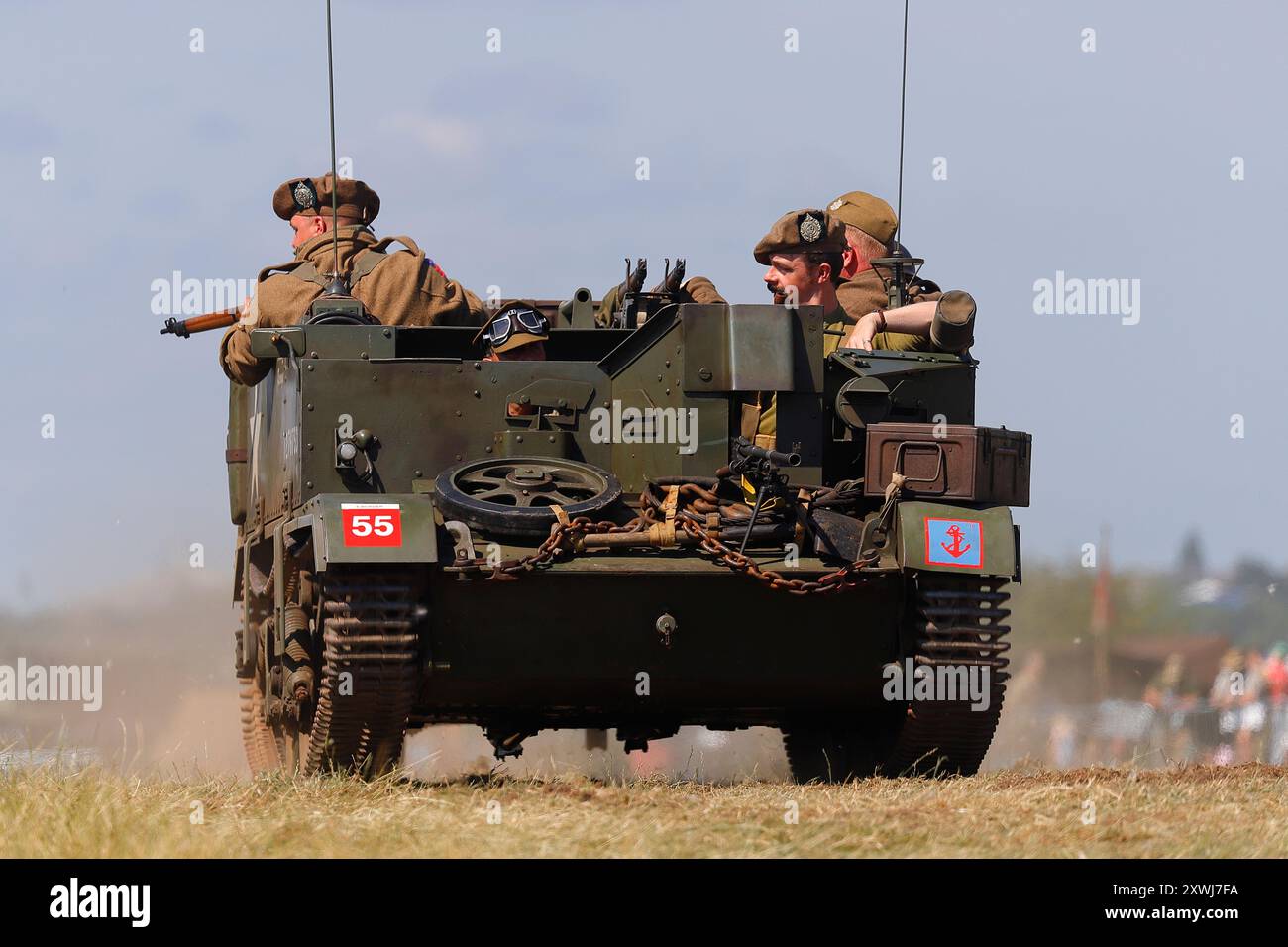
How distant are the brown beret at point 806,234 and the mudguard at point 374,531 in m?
3.55

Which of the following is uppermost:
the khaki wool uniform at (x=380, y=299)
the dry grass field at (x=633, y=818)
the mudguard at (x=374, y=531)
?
the khaki wool uniform at (x=380, y=299)

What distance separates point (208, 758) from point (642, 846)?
8.28 m

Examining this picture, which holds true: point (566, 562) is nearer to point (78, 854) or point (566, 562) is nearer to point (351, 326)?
point (351, 326)

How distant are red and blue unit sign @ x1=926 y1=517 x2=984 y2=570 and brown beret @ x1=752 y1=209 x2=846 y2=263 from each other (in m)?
2.89

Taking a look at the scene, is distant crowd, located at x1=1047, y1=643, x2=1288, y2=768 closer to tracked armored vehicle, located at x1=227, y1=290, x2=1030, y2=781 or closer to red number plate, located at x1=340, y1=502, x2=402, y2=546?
tracked armored vehicle, located at x1=227, y1=290, x2=1030, y2=781

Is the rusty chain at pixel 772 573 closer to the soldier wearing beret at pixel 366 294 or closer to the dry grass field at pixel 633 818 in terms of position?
the dry grass field at pixel 633 818

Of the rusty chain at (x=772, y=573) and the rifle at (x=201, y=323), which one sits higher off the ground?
the rifle at (x=201, y=323)

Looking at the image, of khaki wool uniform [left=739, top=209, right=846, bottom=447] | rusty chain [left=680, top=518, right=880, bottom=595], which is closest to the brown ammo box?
rusty chain [left=680, top=518, right=880, bottom=595]

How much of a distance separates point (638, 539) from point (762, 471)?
2.14 ft

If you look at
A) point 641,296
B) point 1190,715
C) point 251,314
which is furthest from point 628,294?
point 1190,715

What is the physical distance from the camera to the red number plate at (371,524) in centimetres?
1011

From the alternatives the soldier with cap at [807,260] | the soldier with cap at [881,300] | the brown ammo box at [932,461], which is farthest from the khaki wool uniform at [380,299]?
the brown ammo box at [932,461]

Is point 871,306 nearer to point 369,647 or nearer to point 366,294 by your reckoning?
point 366,294

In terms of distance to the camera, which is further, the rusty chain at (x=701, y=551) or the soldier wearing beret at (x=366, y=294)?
the soldier wearing beret at (x=366, y=294)
